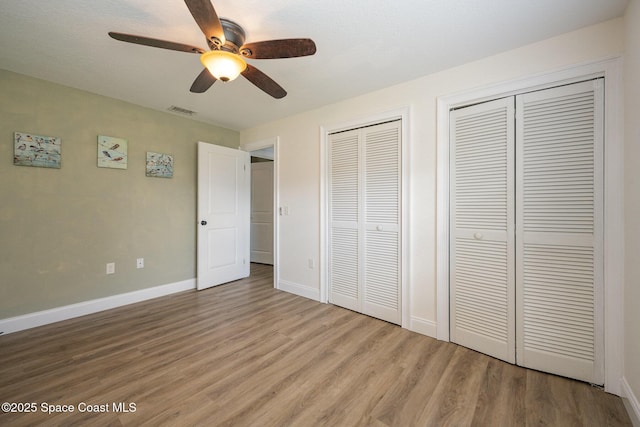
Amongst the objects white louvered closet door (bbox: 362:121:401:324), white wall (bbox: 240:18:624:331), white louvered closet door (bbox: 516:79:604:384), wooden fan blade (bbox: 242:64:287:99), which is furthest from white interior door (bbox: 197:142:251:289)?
white louvered closet door (bbox: 516:79:604:384)

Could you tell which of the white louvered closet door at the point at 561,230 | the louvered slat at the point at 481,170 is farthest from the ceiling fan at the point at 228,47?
the white louvered closet door at the point at 561,230

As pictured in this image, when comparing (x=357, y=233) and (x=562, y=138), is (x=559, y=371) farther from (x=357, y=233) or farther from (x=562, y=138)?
(x=357, y=233)

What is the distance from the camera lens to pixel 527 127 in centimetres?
189

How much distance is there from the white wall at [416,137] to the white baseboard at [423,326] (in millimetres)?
22

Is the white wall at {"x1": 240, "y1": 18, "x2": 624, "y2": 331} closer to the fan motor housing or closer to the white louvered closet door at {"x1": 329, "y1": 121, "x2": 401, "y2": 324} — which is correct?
the white louvered closet door at {"x1": 329, "y1": 121, "x2": 401, "y2": 324}

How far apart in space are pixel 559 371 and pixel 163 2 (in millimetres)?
3510

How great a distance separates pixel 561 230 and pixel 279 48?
222 centimetres

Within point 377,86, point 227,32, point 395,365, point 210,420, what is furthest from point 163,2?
point 395,365

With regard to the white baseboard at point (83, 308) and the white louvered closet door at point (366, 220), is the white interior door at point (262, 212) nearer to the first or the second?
the white baseboard at point (83, 308)

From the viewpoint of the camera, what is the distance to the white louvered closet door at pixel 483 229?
6.44 feet

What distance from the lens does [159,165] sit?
3.34 meters

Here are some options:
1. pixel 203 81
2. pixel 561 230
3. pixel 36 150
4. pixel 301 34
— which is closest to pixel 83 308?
pixel 36 150

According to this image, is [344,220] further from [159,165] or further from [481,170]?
[159,165]

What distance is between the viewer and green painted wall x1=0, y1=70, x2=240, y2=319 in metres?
2.39
